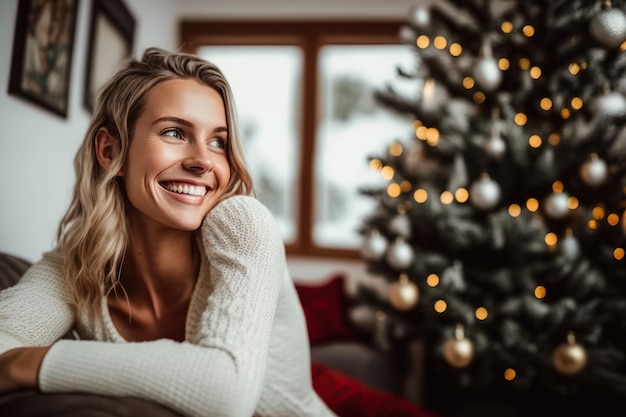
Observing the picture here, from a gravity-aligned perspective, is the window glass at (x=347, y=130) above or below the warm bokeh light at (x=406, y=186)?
above

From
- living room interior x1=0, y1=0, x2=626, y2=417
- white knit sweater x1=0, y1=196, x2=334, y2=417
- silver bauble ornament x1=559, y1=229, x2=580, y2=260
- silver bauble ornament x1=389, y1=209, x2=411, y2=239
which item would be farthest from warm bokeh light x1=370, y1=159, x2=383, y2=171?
white knit sweater x1=0, y1=196, x2=334, y2=417

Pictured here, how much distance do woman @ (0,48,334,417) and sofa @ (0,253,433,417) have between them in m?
0.04

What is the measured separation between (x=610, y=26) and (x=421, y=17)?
2.55ft

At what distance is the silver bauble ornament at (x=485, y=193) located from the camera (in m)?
1.92

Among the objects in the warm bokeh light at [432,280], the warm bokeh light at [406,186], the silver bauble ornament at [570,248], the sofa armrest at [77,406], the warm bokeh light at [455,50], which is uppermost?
the warm bokeh light at [455,50]

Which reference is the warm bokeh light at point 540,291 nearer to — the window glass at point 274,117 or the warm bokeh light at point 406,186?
the warm bokeh light at point 406,186

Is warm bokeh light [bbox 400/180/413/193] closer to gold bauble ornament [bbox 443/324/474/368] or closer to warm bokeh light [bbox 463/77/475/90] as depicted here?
warm bokeh light [bbox 463/77/475/90]

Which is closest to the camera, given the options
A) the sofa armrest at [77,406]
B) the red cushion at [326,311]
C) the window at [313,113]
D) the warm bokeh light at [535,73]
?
the sofa armrest at [77,406]

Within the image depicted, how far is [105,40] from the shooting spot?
220 centimetres

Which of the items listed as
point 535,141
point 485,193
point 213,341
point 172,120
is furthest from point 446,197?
point 213,341

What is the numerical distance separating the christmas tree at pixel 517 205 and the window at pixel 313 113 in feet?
4.30

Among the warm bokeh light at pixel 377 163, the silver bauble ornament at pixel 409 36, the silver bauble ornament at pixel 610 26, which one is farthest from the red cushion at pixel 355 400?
the silver bauble ornament at pixel 409 36

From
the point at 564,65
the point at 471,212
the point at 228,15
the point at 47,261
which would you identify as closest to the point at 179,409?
the point at 47,261

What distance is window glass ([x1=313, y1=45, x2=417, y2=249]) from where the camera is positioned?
3514 mm
